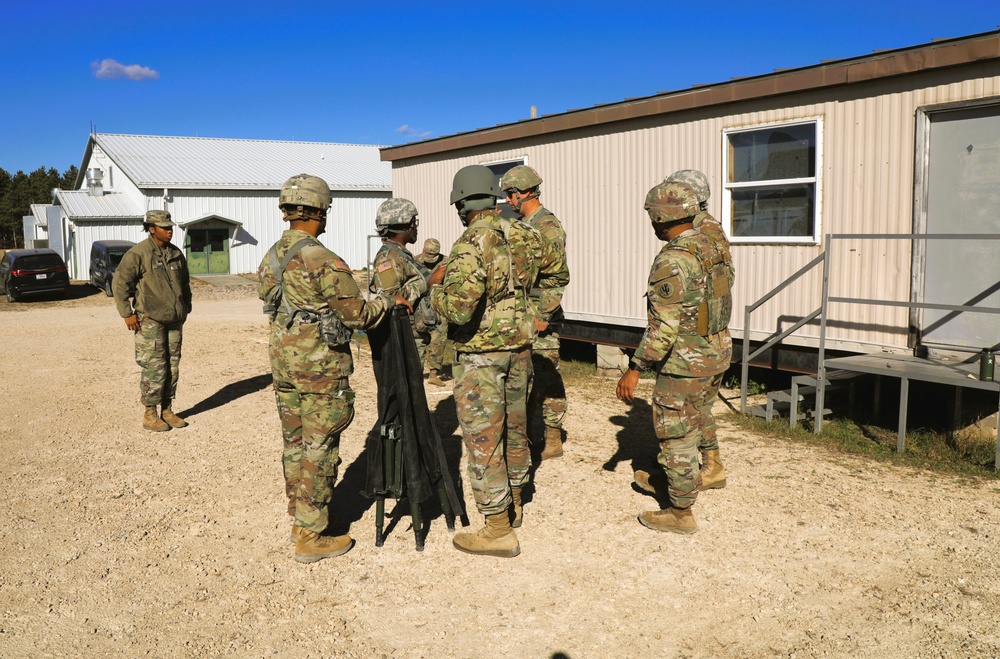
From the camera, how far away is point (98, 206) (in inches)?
1063

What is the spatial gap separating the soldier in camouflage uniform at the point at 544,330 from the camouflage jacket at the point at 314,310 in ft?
5.55

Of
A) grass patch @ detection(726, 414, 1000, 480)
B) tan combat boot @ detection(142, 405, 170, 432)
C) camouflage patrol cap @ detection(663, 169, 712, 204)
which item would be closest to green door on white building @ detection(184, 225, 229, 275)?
tan combat boot @ detection(142, 405, 170, 432)

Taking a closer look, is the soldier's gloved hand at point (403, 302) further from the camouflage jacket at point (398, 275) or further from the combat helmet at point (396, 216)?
the combat helmet at point (396, 216)

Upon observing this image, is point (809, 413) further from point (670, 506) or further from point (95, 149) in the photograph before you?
point (95, 149)

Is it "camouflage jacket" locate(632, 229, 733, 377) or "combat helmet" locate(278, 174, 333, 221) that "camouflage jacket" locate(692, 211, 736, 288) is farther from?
"combat helmet" locate(278, 174, 333, 221)

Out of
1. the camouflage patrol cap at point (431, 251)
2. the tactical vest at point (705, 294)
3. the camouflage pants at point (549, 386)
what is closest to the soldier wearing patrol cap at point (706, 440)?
the tactical vest at point (705, 294)

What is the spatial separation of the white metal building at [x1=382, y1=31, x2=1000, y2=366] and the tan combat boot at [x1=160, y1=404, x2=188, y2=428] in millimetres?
4585

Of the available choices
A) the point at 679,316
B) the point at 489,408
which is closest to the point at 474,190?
the point at 489,408

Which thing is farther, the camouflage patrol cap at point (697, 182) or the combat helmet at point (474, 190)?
the camouflage patrol cap at point (697, 182)

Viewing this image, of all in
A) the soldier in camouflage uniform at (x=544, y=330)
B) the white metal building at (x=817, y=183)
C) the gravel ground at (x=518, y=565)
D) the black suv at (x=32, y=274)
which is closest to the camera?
the gravel ground at (x=518, y=565)

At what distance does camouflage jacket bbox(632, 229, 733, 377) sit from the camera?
4.26 m

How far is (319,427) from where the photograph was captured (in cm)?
418

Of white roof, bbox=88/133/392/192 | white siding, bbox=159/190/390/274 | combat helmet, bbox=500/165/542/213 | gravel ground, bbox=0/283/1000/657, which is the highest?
white roof, bbox=88/133/392/192

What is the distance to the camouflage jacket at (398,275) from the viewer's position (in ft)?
13.8
